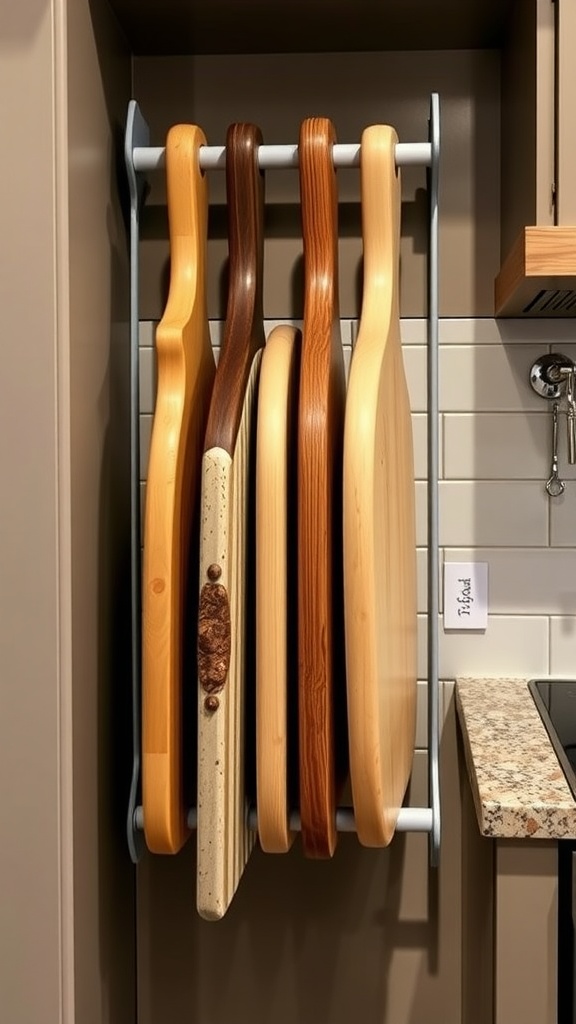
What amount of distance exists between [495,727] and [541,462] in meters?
0.38

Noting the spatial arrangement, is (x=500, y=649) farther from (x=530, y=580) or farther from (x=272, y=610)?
(x=272, y=610)

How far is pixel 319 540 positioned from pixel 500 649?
489mm

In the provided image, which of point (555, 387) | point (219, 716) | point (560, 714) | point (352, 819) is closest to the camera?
point (219, 716)

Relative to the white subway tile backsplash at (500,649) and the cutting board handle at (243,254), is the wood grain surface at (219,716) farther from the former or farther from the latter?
the white subway tile backsplash at (500,649)

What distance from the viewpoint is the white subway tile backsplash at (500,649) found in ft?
4.36

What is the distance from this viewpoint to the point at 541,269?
102 centimetres

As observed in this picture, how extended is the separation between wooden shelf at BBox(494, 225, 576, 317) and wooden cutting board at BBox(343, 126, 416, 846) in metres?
0.14

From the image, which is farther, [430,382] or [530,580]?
[530,580]

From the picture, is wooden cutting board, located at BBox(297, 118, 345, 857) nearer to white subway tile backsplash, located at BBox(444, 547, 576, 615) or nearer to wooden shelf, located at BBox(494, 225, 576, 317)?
wooden shelf, located at BBox(494, 225, 576, 317)

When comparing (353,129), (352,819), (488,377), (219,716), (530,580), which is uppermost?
(353,129)

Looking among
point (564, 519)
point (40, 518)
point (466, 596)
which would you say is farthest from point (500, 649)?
A: point (40, 518)

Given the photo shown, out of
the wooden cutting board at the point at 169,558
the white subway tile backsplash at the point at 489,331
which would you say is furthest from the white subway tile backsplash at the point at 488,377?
the wooden cutting board at the point at 169,558

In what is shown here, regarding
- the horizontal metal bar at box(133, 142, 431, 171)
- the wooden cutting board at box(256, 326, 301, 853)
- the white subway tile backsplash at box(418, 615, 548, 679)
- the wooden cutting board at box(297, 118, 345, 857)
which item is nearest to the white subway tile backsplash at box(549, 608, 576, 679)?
the white subway tile backsplash at box(418, 615, 548, 679)

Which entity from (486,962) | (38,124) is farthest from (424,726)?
(38,124)
